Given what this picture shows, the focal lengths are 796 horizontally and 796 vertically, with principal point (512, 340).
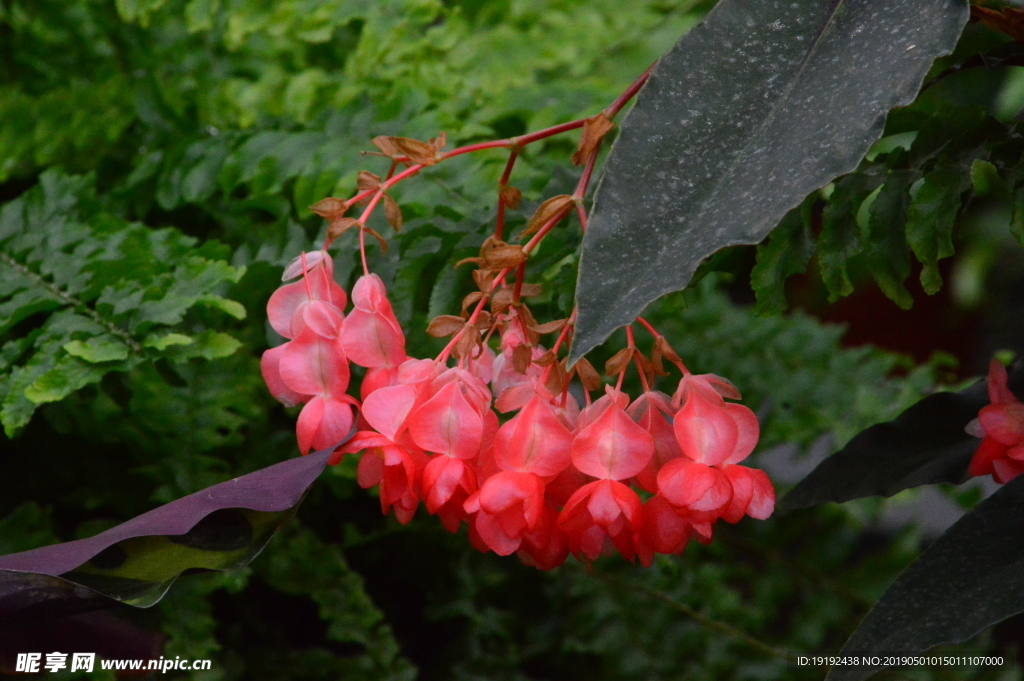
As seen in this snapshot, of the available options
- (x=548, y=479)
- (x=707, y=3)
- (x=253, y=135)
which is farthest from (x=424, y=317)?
(x=707, y=3)

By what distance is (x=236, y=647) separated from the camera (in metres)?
0.85

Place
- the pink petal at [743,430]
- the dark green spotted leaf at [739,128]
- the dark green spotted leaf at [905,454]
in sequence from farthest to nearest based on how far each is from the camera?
the dark green spotted leaf at [905,454] < the pink petal at [743,430] < the dark green spotted leaf at [739,128]

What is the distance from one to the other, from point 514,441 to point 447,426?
35 millimetres

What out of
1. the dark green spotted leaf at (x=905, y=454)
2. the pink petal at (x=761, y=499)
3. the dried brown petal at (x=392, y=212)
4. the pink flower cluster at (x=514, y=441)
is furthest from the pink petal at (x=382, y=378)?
the dark green spotted leaf at (x=905, y=454)

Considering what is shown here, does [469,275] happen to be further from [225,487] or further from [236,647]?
[236,647]

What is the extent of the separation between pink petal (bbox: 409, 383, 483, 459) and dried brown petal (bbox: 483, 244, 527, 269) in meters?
0.07

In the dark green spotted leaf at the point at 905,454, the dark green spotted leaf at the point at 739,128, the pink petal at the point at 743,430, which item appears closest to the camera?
the dark green spotted leaf at the point at 739,128

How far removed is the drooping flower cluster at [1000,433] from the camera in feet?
1.53

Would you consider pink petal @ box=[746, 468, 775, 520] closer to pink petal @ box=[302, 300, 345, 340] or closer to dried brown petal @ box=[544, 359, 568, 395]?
dried brown petal @ box=[544, 359, 568, 395]

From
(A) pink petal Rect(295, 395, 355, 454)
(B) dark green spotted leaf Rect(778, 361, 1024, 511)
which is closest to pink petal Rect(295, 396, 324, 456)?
(A) pink petal Rect(295, 395, 355, 454)

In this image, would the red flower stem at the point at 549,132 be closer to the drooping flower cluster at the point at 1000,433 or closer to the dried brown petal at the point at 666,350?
the dried brown petal at the point at 666,350

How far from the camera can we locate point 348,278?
2.03 feet

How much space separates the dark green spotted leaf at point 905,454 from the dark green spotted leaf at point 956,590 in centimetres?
11

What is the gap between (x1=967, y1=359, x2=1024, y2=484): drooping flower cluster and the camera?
466 millimetres
